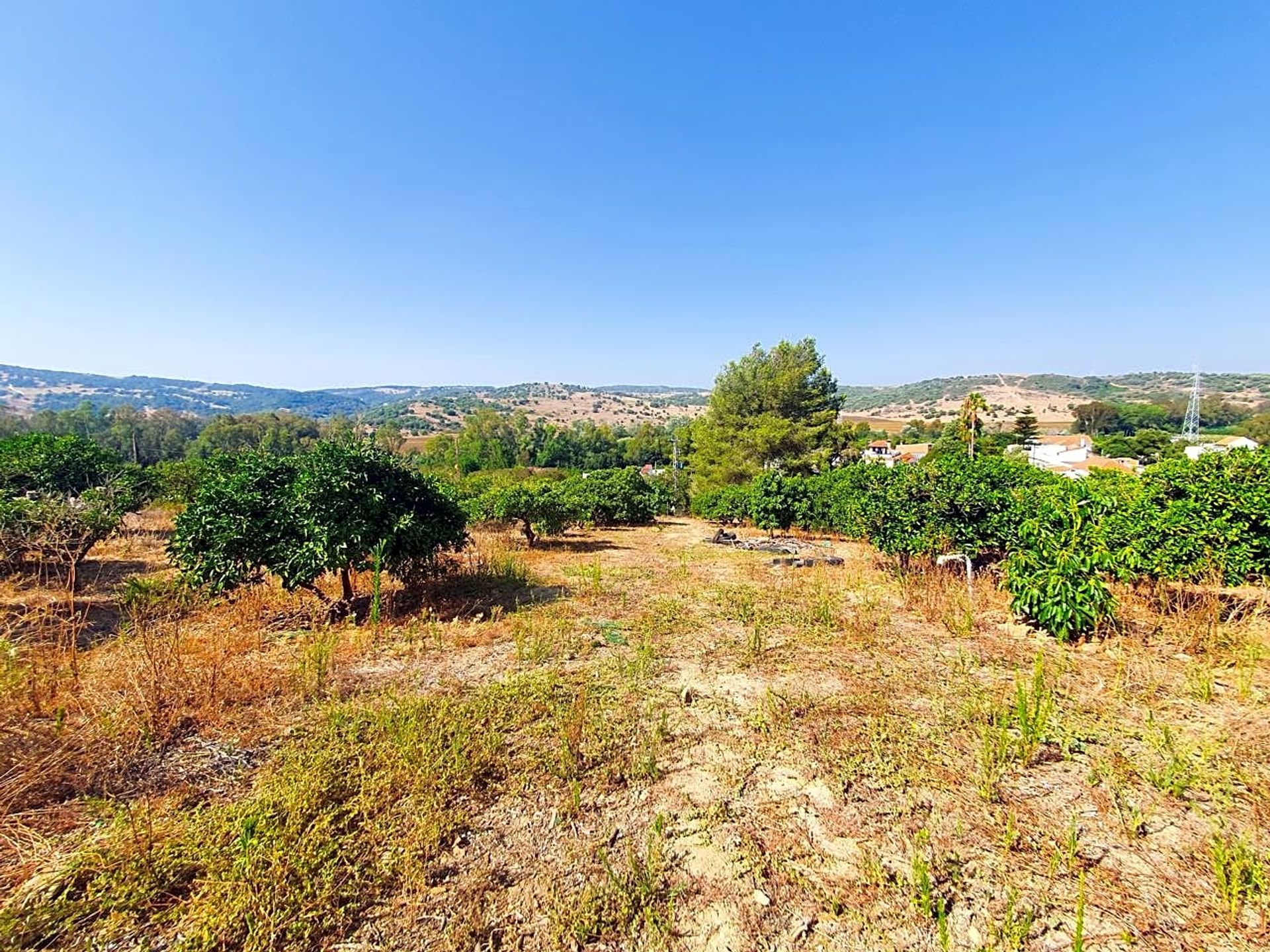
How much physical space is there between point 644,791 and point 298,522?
4.75 m

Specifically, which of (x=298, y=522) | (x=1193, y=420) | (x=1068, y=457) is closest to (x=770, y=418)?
(x=298, y=522)

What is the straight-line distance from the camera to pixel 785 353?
87.9 feet

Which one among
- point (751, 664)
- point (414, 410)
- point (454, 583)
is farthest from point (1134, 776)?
point (414, 410)

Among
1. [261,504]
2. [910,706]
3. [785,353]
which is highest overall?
[785,353]

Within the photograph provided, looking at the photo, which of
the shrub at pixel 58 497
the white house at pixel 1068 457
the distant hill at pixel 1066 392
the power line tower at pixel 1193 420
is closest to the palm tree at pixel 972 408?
the white house at pixel 1068 457

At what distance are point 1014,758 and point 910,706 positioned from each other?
2.45 ft

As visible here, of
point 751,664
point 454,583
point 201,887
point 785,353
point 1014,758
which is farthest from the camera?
point 785,353

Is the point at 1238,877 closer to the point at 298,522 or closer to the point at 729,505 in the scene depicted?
the point at 298,522

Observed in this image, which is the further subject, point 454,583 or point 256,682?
point 454,583

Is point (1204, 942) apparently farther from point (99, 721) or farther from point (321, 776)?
point (99, 721)

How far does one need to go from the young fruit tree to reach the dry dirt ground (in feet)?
2.31

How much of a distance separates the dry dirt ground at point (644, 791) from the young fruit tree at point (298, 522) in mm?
704

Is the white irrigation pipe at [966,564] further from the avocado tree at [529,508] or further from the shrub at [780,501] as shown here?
the avocado tree at [529,508]

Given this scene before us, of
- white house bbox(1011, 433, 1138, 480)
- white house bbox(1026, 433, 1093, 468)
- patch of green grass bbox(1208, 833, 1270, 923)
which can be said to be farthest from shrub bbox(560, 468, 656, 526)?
white house bbox(1026, 433, 1093, 468)
